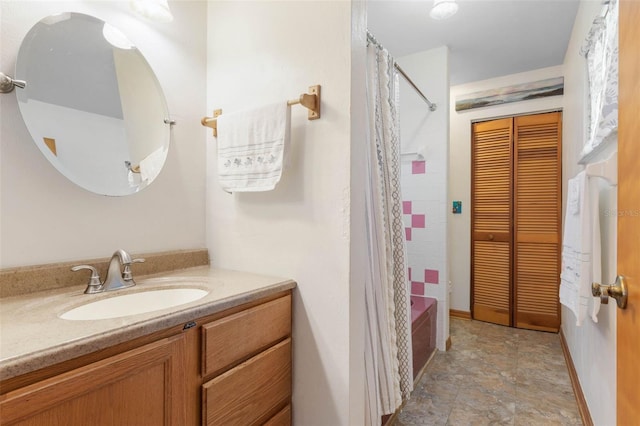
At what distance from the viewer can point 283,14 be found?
4.26ft

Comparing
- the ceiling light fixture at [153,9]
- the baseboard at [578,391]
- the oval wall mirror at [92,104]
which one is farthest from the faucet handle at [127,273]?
the baseboard at [578,391]

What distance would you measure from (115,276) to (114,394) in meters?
0.52

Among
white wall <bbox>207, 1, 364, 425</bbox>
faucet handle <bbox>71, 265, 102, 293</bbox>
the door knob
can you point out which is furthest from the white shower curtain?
faucet handle <bbox>71, 265, 102, 293</bbox>

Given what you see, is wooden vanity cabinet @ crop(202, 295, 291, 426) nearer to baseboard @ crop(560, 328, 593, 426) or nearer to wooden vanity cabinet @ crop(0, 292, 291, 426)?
wooden vanity cabinet @ crop(0, 292, 291, 426)

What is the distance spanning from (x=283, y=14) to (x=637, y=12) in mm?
1105

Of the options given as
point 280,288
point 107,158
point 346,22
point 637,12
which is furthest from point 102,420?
point 637,12

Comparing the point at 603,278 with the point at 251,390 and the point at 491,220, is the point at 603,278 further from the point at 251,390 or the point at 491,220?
the point at 491,220

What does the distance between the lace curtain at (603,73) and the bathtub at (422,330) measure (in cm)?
133

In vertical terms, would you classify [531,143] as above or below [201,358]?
above

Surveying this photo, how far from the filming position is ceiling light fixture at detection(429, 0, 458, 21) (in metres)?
1.88

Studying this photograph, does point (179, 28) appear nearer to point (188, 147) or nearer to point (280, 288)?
point (188, 147)

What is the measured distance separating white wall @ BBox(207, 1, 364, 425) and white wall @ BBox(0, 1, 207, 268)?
241 millimetres

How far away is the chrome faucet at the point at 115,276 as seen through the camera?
3.52ft

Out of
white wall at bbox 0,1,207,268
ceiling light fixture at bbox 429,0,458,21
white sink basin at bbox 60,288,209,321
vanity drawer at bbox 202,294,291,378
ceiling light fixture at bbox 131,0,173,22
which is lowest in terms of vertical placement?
vanity drawer at bbox 202,294,291,378
